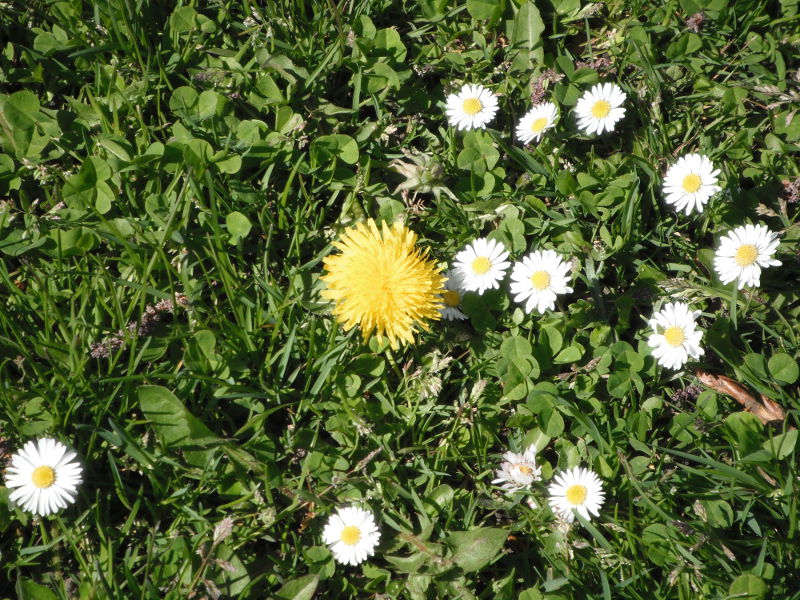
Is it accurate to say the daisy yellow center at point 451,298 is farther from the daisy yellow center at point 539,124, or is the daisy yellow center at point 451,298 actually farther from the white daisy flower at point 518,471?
the daisy yellow center at point 539,124

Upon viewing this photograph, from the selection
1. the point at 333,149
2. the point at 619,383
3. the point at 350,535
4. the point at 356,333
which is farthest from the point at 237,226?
the point at 619,383

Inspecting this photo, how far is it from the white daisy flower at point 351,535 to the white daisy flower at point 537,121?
69.3 inches

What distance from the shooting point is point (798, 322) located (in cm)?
292

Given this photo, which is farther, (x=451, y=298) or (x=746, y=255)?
(x=451, y=298)

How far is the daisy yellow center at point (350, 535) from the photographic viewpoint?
2.61 m

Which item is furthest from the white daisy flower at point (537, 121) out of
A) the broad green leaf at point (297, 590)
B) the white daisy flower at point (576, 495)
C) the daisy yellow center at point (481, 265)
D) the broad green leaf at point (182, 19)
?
the broad green leaf at point (297, 590)

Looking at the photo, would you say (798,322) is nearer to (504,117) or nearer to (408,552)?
(504,117)

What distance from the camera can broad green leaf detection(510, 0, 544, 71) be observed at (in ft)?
10.5

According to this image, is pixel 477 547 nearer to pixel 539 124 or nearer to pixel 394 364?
pixel 394 364

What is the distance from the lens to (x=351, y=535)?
2613 millimetres

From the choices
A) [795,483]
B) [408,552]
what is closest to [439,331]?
[408,552]

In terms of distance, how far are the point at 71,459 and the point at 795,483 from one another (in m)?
2.73

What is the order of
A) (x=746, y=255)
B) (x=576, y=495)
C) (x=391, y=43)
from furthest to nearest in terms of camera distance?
(x=391, y=43), (x=746, y=255), (x=576, y=495)

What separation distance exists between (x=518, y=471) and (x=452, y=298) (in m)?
0.76
